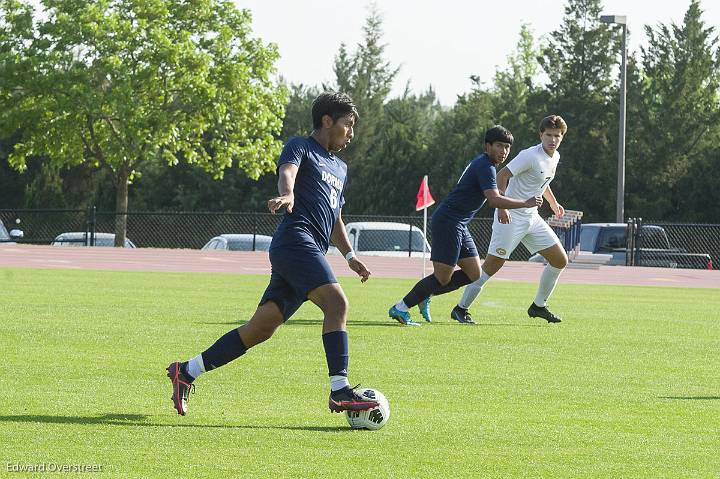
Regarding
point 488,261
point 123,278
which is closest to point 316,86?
point 123,278

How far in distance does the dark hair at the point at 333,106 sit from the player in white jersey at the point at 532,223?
632cm

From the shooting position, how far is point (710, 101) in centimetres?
5872

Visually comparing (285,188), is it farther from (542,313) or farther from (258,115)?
(258,115)

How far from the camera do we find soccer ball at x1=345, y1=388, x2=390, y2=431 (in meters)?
6.81

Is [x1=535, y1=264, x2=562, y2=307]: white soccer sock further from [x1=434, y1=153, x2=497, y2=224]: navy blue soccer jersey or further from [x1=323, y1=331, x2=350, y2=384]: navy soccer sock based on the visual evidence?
[x1=323, y1=331, x2=350, y2=384]: navy soccer sock

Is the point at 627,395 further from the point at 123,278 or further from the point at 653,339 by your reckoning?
the point at 123,278

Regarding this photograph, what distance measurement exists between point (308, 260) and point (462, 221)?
6355 millimetres

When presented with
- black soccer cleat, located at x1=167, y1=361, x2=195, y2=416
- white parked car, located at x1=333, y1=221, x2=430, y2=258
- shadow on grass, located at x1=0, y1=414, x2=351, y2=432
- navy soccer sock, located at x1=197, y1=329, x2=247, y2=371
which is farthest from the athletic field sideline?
shadow on grass, located at x1=0, y1=414, x2=351, y2=432

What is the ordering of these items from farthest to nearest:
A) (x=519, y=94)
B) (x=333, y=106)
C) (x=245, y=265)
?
(x=519, y=94)
(x=245, y=265)
(x=333, y=106)

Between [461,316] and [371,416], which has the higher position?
[371,416]

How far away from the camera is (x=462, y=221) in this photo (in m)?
13.4

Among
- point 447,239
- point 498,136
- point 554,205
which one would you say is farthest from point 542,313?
point 498,136

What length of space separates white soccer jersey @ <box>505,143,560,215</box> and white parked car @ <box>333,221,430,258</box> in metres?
19.8

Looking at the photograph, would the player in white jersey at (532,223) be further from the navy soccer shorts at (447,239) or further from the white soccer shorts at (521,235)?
the navy soccer shorts at (447,239)
